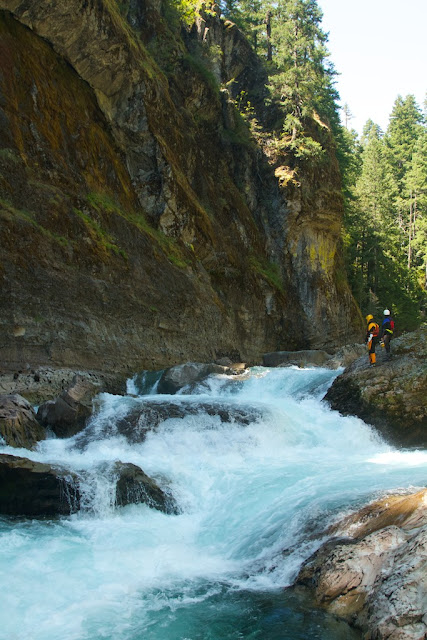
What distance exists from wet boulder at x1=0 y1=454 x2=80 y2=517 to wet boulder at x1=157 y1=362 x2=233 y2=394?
815 cm

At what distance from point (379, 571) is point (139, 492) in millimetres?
4681

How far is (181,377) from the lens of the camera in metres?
17.2

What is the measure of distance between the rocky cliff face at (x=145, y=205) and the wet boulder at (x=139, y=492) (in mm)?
6413

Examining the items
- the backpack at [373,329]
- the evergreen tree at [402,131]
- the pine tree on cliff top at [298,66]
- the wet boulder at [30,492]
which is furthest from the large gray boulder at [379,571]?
the evergreen tree at [402,131]

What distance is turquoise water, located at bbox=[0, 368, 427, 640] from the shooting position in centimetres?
577

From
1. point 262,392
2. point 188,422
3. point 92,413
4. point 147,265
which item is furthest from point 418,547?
point 147,265

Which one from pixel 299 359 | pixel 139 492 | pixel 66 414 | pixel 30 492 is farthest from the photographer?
pixel 299 359

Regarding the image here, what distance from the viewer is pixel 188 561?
7.45 metres

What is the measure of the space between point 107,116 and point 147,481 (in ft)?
53.8

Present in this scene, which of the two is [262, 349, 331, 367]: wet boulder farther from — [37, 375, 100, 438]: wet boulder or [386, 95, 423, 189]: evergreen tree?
[386, 95, 423, 189]: evergreen tree

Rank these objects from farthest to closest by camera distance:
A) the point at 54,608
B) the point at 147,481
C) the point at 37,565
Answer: the point at 147,481 → the point at 37,565 → the point at 54,608

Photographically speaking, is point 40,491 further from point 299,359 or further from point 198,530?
point 299,359

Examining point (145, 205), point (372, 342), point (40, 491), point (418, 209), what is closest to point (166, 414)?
point (40, 491)

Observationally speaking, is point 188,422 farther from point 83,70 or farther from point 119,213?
point 83,70
